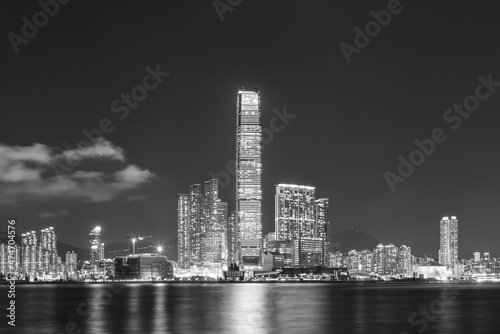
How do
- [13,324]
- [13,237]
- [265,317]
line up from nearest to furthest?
[13,237] → [13,324] → [265,317]

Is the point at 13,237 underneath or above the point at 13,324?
above

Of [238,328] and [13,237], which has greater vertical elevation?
[13,237]

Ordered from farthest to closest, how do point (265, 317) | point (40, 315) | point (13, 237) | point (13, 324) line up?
point (40, 315), point (265, 317), point (13, 324), point (13, 237)

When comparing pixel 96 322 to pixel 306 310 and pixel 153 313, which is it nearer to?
pixel 153 313

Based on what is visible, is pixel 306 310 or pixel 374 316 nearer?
pixel 374 316

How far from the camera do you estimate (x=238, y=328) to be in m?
74.1

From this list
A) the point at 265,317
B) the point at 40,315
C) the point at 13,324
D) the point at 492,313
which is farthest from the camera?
the point at 492,313

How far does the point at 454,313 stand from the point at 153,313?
141ft

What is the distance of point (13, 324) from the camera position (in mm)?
80438

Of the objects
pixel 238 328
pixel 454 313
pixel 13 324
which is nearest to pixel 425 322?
pixel 454 313

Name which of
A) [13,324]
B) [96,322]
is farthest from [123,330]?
[13,324]

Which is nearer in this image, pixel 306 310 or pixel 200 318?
pixel 200 318

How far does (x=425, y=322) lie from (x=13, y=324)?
48.8 meters

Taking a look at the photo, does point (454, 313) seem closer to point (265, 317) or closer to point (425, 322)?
point (425, 322)
